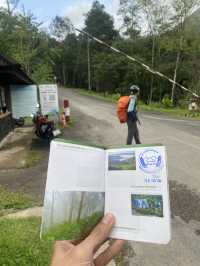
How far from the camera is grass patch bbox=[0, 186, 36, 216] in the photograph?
5273mm

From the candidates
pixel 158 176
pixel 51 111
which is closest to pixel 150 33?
pixel 51 111

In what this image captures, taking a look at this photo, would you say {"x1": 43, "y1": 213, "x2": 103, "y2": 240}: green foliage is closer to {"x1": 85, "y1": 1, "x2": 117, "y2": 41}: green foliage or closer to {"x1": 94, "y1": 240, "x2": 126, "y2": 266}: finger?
{"x1": 94, "y1": 240, "x2": 126, "y2": 266}: finger

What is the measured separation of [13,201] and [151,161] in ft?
14.4

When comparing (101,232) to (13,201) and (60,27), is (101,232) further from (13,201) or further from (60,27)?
(60,27)

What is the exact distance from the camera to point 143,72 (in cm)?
3888

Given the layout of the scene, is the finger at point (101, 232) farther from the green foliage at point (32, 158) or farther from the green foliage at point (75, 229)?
the green foliage at point (32, 158)

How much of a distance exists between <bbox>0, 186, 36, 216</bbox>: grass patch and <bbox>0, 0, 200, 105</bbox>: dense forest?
21.6 metres

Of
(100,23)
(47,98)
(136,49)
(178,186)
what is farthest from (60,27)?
(178,186)

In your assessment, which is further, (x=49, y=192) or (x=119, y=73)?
(x=119, y=73)

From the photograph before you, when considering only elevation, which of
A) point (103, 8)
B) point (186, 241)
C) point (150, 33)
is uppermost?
point (103, 8)

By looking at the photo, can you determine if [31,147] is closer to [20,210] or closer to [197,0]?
[20,210]

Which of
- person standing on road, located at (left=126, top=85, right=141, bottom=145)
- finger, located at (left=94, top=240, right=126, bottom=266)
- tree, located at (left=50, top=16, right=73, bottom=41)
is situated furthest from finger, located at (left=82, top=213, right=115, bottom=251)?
tree, located at (left=50, top=16, right=73, bottom=41)

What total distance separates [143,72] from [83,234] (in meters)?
38.3

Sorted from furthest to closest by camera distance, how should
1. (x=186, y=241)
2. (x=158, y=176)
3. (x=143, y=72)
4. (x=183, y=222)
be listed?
(x=143, y=72)
(x=183, y=222)
(x=186, y=241)
(x=158, y=176)
